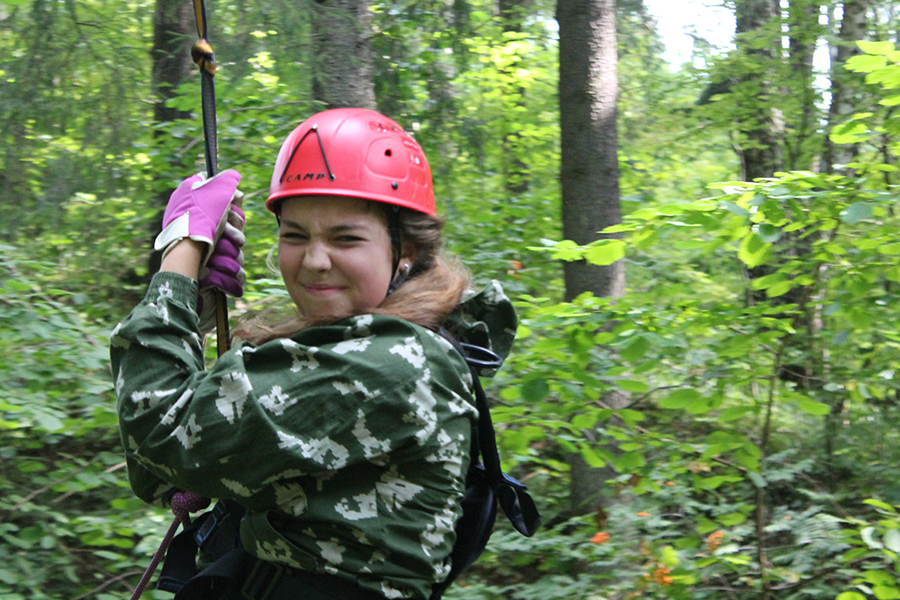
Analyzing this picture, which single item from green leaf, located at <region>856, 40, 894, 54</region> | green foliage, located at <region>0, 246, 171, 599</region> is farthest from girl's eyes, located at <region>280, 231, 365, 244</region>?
green leaf, located at <region>856, 40, 894, 54</region>

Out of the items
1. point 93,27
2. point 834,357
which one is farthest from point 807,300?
point 93,27

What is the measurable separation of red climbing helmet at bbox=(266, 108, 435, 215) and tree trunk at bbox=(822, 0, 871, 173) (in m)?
4.51

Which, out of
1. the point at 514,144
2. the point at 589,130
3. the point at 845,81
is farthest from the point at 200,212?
the point at 514,144

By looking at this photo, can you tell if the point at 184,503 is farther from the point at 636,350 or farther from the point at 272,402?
the point at 636,350

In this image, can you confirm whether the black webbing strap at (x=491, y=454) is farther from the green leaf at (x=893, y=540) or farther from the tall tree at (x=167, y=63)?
the tall tree at (x=167, y=63)

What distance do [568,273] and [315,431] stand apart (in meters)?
3.20

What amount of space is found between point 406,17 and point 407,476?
4804 millimetres

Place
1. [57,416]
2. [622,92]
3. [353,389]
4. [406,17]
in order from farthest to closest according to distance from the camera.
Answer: [622,92]
[406,17]
[57,416]
[353,389]

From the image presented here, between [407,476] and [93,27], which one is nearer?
[407,476]

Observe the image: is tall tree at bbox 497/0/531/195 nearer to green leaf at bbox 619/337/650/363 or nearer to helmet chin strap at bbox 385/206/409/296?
green leaf at bbox 619/337/650/363

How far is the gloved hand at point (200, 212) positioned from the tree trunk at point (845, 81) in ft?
16.1

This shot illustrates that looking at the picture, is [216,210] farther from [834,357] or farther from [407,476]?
[834,357]

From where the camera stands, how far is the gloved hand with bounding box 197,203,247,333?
179 cm

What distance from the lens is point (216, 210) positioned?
5.77 ft
